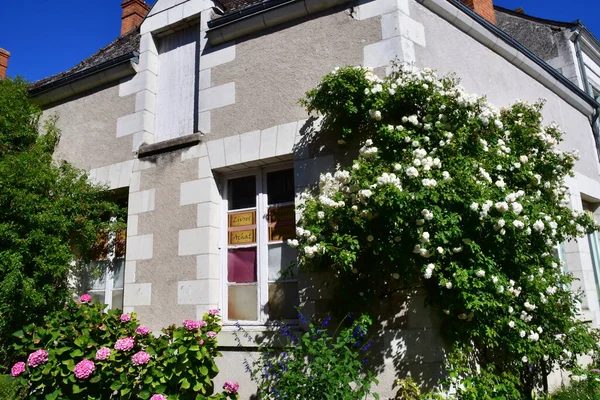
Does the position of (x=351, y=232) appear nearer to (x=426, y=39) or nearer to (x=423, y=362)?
(x=423, y=362)

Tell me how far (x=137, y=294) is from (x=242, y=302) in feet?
4.12

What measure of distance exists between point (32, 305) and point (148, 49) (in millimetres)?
3291

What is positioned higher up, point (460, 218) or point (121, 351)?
point (460, 218)

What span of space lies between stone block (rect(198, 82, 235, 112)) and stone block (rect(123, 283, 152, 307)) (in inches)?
80.4

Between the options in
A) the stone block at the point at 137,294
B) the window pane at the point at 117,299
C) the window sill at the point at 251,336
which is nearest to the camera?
the window sill at the point at 251,336

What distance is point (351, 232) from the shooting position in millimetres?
3760

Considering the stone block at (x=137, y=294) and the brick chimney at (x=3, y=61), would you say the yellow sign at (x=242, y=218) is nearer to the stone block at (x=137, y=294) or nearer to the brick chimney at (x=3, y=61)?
the stone block at (x=137, y=294)

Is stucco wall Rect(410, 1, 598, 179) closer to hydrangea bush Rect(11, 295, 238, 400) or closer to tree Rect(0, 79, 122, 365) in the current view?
hydrangea bush Rect(11, 295, 238, 400)

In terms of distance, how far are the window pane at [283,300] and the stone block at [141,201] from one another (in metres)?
1.76

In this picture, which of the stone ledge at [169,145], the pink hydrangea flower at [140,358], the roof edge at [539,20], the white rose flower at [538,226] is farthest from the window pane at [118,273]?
the roof edge at [539,20]

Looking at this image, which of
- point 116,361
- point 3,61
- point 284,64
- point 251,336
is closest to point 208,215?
point 251,336

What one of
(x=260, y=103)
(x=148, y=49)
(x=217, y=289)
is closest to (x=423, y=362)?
(x=217, y=289)

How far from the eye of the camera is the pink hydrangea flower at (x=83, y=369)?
13.1 feet

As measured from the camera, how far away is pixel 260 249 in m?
4.74
